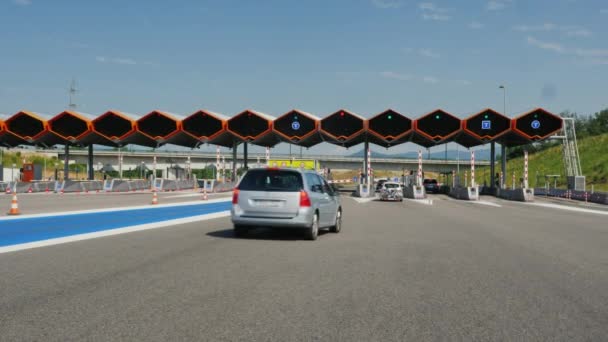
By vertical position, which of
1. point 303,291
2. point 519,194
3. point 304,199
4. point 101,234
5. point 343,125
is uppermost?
point 343,125

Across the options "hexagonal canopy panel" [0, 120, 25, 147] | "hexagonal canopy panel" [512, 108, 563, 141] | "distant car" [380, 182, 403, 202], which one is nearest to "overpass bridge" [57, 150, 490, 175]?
"hexagonal canopy panel" [0, 120, 25, 147]

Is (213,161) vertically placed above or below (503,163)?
above

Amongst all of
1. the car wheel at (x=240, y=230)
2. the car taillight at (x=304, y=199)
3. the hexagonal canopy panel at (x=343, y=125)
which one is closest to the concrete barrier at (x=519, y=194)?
the hexagonal canopy panel at (x=343, y=125)

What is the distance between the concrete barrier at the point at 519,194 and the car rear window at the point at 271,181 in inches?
1210

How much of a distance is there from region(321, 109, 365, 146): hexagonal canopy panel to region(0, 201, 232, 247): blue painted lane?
3016cm

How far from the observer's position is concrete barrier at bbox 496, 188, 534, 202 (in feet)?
134

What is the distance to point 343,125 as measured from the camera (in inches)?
2042

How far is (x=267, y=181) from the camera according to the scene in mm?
13375

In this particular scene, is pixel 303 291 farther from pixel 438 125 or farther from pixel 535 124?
pixel 535 124

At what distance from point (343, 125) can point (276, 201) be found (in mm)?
39178

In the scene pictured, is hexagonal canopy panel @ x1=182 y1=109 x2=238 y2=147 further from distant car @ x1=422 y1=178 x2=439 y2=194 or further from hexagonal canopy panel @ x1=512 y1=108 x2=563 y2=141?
hexagonal canopy panel @ x1=512 y1=108 x2=563 y2=141

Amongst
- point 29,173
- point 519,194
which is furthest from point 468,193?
point 29,173

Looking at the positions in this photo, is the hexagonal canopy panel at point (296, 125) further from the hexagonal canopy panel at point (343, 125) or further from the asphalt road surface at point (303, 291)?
the asphalt road surface at point (303, 291)

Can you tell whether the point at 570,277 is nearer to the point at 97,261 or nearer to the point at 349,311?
the point at 349,311
